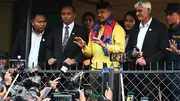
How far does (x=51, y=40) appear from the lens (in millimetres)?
6984

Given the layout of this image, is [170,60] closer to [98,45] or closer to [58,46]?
[98,45]

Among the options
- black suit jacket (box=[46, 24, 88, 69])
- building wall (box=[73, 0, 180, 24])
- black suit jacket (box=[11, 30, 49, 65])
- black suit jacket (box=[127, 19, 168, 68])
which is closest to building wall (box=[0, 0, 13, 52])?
building wall (box=[73, 0, 180, 24])

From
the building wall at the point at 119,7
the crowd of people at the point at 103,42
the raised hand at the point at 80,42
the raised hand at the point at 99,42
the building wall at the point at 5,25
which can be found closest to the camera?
the raised hand at the point at 99,42

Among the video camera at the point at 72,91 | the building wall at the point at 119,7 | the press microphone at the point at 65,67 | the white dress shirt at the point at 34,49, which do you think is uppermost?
the building wall at the point at 119,7

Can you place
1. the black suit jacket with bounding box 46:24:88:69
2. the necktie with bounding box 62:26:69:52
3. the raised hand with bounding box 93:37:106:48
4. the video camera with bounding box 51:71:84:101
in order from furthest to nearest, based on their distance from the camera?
the necktie with bounding box 62:26:69:52, the black suit jacket with bounding box 46:24:88:69, the raised hand with bounding box 93:37:106:48, the video camera with bounding box 51:71:84:101

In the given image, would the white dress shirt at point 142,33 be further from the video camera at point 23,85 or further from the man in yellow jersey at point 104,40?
the video camera at point 23,85

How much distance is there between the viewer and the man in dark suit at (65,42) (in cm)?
680

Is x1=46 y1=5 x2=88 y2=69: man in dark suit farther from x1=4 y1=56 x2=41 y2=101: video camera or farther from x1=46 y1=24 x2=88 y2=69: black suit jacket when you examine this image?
x1=4 y1=56 x2=41 y2=101: video camera

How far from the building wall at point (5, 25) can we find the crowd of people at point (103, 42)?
4003 millimetres

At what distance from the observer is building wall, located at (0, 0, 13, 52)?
36.3ft

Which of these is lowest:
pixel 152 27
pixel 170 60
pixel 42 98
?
pixel 42 98

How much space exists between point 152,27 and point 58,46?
136 cm

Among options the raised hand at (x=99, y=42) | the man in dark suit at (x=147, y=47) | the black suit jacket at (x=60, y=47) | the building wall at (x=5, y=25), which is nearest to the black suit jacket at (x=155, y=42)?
the man in dark suit at (x=147, y=47)

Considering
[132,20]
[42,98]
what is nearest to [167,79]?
[132,20]
